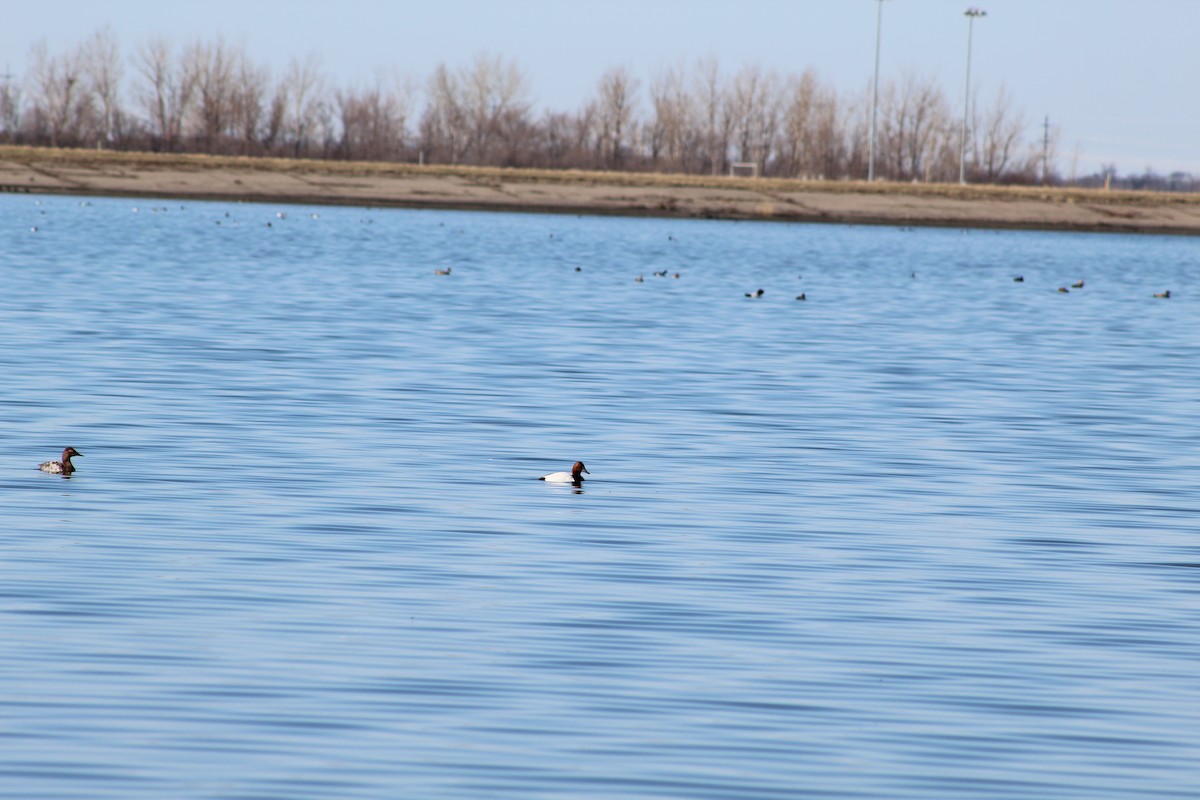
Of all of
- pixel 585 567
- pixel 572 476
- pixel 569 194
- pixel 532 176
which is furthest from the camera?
pixel 532 176

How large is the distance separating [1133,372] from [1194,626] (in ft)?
63.0

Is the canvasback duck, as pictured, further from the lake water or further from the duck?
the duck

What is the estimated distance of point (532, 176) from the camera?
98500 millimetres

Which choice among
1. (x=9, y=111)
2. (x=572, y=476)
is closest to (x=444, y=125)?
(x=9, y=111)

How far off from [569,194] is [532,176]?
6.51 meters

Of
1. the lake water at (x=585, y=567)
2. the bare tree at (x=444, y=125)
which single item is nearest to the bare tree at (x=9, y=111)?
the bare tree at (x=444, y=125)

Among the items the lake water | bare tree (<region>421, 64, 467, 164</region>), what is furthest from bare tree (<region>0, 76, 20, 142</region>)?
the lake water

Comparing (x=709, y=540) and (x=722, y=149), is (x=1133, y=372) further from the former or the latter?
(x=722, y=149)

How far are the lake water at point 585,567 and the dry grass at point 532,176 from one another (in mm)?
62394

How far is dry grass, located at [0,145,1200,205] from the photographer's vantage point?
304 ft

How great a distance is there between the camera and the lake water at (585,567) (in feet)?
28.5

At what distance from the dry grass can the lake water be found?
62.4m

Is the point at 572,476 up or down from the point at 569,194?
down

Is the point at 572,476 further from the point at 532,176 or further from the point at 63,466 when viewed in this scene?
the point at 532,176
